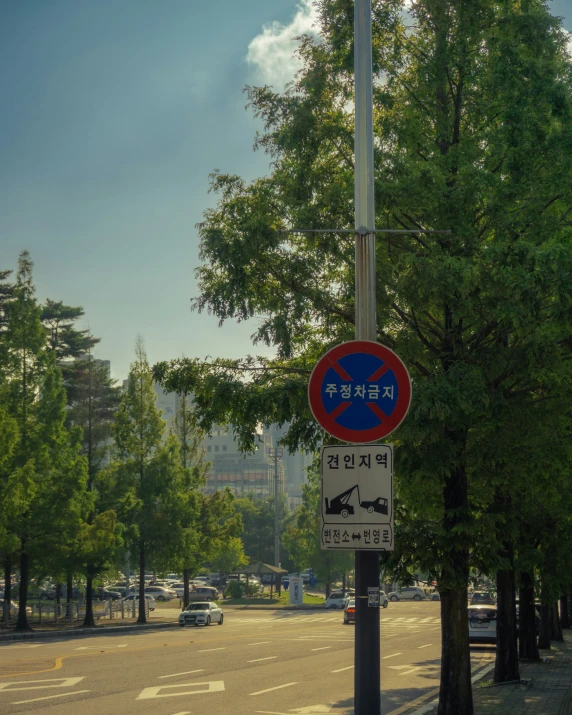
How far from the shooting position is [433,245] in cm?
1233

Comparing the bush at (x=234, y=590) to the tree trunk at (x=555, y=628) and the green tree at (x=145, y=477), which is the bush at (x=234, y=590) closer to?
the green tree at (x=145, y=477)

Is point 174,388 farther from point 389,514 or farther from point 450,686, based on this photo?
point 389,514

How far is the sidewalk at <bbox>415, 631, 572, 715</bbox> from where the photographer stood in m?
15.4

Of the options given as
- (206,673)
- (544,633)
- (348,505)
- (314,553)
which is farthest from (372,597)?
(314,553)

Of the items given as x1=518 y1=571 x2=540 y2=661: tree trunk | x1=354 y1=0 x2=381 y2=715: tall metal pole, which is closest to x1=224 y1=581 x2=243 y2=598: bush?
x1=518 y1=571 x2=540 y2=661: tree trunk

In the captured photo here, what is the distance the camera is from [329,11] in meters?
13.3

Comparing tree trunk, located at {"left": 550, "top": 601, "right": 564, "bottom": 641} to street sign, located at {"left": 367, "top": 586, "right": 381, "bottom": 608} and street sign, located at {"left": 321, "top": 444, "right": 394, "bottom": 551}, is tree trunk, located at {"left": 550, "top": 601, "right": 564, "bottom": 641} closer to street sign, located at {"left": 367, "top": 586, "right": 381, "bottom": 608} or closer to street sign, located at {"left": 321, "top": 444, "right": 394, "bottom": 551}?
street sign, located at {"left": 367, "top": 586, "right": 381, "bottom": 608}

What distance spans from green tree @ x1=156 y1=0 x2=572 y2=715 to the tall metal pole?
410 cm

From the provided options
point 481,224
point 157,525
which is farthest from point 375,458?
point 157,525

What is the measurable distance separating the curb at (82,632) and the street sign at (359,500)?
31217mm

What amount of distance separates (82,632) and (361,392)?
119 feet

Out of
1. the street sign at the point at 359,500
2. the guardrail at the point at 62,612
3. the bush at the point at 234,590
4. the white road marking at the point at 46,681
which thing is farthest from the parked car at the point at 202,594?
the street sign at the point at 359,500

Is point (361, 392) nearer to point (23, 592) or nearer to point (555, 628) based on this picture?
point (555, 628)

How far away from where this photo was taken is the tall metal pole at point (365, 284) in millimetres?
6641
